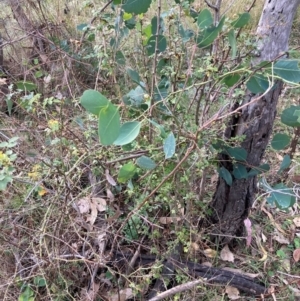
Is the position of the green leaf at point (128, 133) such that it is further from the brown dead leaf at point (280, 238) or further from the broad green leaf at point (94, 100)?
the brown dead leaf at point (280, 238)

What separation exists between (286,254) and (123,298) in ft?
2.44

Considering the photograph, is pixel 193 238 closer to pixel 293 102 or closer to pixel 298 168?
pixel 298 168

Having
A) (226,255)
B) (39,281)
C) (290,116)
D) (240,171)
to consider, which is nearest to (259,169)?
(240,171)

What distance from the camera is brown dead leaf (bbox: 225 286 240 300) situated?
1405 mm

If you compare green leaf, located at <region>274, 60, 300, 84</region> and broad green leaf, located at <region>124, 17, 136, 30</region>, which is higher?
broad green leaf, located at <region>124, 17, 136, 30</region>

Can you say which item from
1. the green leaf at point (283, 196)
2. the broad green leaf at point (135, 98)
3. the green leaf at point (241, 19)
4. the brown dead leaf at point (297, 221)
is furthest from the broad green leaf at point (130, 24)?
the brown dead leaf at point (297, 221)

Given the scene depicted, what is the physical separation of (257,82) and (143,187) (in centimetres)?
58

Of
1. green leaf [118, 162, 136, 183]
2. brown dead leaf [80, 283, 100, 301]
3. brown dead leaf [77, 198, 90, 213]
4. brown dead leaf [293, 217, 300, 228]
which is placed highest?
green leaf [118, 162, 136, 183]

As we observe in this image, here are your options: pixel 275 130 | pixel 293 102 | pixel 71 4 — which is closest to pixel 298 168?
pixel 275 130

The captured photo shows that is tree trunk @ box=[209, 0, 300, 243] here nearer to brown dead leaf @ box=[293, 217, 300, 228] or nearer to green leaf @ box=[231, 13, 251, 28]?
green leaf @ box=[231, 13, 251, 28]

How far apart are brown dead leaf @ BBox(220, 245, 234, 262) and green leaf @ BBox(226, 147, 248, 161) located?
0.48 m

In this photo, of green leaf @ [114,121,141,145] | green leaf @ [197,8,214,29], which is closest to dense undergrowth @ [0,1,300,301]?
green leaf @ [197,8,214,29]

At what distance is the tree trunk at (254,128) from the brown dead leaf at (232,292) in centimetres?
20

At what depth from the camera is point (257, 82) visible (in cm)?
94
